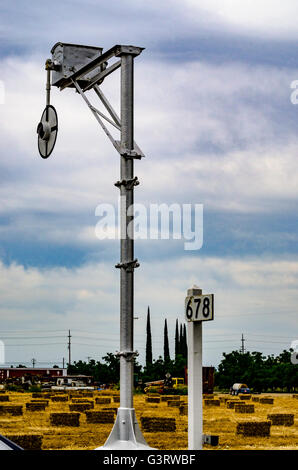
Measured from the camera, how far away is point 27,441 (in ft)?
55.5

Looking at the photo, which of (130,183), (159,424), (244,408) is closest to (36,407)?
(244,408)

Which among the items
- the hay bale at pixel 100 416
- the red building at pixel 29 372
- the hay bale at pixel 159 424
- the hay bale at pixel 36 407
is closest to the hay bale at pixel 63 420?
the hay bale at pixel 100 416

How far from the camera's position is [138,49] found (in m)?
14.3

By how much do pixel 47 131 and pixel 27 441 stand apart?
6565 mm

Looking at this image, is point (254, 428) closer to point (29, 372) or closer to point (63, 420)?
point (63, 420)

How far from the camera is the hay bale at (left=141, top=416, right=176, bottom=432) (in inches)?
877

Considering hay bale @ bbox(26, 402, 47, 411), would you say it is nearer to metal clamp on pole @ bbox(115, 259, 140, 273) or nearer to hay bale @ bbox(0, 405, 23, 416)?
hay bale @ bbox(0, 405, 23, 416)

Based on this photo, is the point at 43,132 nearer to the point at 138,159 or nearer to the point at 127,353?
the point at 138,159

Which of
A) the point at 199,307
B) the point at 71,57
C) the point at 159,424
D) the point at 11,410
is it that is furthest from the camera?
the point at 11,410

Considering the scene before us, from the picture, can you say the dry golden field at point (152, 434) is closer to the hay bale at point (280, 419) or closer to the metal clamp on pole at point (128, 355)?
the hay bale at point (280, 419)

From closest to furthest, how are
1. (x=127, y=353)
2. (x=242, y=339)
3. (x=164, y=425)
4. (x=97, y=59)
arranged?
(x=127, y=353)
(x=97, y=59)
(x=164, y=425)
(x=242, y=339)

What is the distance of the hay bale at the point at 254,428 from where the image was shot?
70.5 feet

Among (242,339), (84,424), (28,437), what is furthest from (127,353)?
(242,339)
